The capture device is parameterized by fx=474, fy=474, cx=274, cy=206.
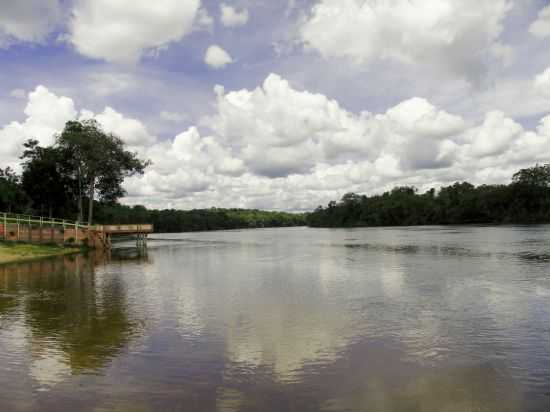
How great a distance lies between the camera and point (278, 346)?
11.7 m

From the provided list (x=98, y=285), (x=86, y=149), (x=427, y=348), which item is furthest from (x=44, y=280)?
(x=86, y=149)

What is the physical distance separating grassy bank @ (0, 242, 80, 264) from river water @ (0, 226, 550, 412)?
13498 millimetres

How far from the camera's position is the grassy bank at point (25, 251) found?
34.7 metres

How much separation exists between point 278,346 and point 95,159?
→ 171ft

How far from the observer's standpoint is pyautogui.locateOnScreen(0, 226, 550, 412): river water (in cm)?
847

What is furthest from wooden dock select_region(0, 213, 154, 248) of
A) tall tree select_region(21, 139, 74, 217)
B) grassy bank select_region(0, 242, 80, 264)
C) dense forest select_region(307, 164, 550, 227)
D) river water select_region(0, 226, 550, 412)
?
dense forest select_region(307, 164, 550, 227)

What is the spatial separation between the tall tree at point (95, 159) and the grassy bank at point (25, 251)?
1476cm

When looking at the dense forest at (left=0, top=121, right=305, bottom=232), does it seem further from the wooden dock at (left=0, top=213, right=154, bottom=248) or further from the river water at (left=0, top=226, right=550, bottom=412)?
the river water at (left=0, top=226, right=550, bottom=412)

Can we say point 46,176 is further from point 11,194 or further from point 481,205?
point 481,205

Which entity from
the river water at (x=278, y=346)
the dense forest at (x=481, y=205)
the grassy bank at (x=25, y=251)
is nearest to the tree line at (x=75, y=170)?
the grassy bank at (x=25, y=251)

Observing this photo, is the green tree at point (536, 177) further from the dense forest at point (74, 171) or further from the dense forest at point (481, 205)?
the dense forest at point (74, 171)

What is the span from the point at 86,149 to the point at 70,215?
85.3ft

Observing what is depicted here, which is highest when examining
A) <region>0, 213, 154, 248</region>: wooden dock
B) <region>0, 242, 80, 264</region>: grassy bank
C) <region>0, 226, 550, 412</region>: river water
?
<region>0, 213, 154, 248</region>: wooden dock

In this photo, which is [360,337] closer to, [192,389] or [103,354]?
[192,389]
